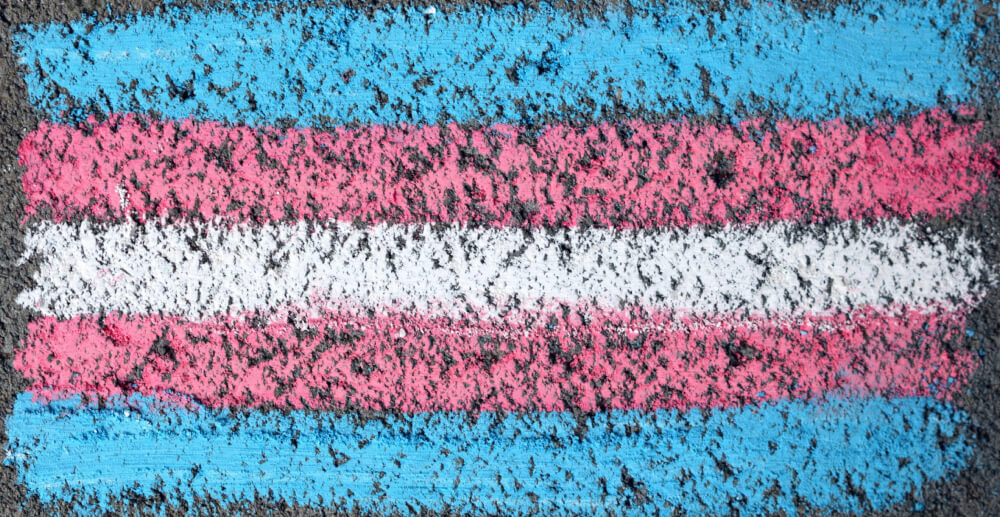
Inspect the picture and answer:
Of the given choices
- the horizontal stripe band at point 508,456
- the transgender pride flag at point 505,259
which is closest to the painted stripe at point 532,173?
the transgender pride flag at point 505,259

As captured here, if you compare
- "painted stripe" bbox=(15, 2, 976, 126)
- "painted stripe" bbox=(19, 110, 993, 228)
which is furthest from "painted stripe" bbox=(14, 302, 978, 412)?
"painted stripe" bbox=(15, 2, 976, 126)

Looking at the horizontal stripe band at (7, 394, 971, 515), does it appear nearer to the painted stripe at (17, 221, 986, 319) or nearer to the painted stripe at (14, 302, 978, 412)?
the painted stripe at (14, 302, 978, 412)

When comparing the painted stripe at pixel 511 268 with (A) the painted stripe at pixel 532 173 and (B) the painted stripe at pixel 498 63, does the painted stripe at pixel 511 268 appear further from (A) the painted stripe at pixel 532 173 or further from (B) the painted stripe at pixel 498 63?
(B) the painted stripe at pixel 498 63

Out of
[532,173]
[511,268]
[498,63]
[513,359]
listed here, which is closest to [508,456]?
[513,359]

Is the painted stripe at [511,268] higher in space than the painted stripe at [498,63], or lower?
lower

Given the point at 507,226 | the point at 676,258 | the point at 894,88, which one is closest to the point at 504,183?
the point at 507,226

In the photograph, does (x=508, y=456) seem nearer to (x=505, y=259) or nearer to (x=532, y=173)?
(x=505, y=259)

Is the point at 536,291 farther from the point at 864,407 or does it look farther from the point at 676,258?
the point at 864,407

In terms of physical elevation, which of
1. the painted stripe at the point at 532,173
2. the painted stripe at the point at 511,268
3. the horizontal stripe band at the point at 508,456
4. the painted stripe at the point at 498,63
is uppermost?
the painted stripe at the point at 498,63
